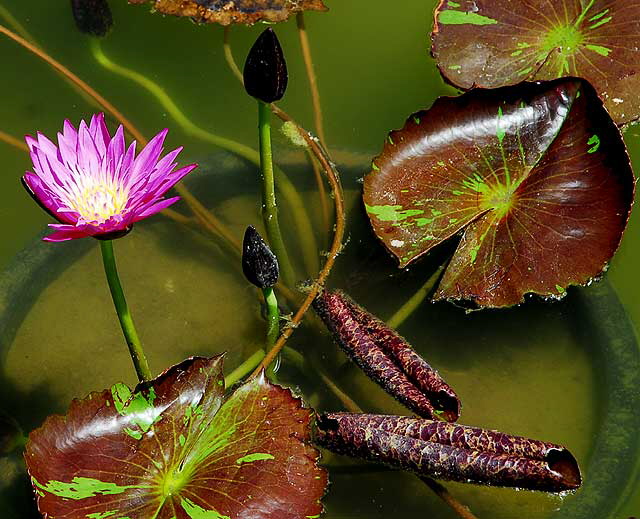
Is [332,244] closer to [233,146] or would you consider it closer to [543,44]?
[233,146]

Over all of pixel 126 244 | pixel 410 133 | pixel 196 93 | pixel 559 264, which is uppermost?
pixel 196 93

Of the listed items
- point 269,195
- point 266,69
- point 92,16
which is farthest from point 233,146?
point 266,69

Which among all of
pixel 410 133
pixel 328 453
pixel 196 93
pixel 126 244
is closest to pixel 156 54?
pixel 196 93

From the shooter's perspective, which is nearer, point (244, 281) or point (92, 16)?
point (244, 281)

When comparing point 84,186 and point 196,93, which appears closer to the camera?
point 84,186

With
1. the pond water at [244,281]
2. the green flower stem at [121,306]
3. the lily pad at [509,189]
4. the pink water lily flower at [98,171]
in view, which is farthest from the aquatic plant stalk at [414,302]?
the pink water lily flower at [98,171]

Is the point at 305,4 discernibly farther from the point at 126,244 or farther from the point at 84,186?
the point at 84,186
